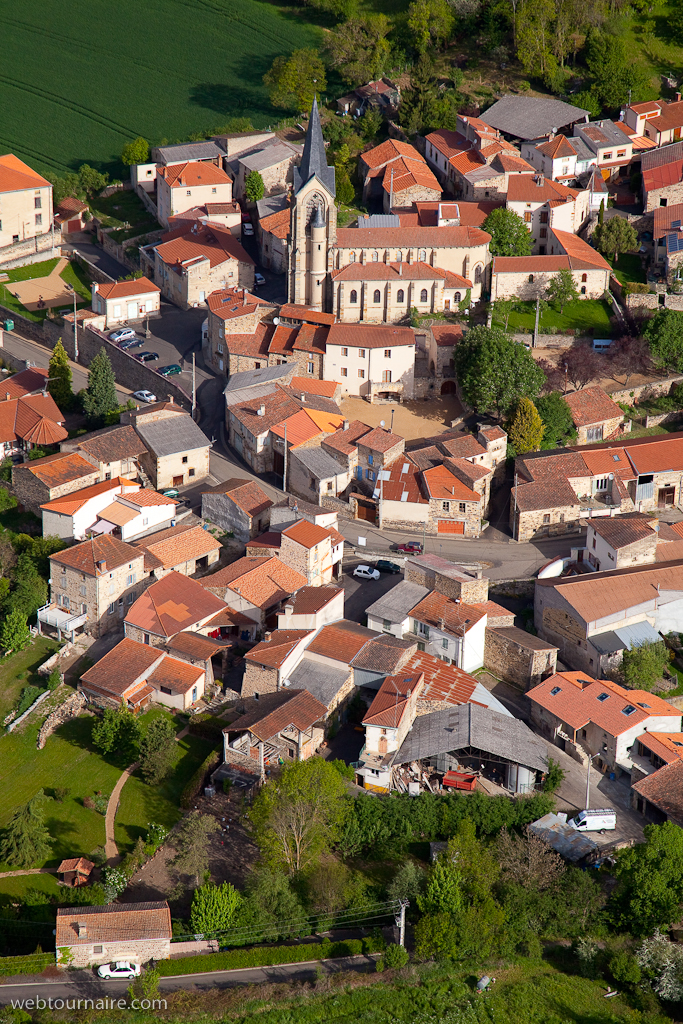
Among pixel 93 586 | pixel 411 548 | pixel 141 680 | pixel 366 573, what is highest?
pixel 93 586

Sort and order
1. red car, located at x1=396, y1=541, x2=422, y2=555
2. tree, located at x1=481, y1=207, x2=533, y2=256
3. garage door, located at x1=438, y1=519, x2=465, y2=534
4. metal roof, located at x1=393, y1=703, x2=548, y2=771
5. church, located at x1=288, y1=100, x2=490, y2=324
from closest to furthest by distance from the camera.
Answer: metal roof, located at x1=393, y1=703, x2=548, y2=771 < red car, located at x1=396, y1=541, x2=422, y2=555 < garage door, located at x1=438, y1=519, x2=465, y2=534 < church, located at x1=288, y1=100, x2=490, y2=324 < tree, located at x1=481, y1=207, x2=533, y2=256

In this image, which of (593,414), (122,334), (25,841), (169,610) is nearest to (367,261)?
(122,334)

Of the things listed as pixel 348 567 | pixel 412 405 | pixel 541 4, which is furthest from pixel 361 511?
pixel 541 4

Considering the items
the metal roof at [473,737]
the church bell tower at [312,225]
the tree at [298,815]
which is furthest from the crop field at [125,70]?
the tree at [298,815]

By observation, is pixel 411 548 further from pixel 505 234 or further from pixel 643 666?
pixel 505 234

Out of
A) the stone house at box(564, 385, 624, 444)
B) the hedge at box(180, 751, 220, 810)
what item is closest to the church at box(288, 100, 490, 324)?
the stone house at box(564, 385, 624, 444)

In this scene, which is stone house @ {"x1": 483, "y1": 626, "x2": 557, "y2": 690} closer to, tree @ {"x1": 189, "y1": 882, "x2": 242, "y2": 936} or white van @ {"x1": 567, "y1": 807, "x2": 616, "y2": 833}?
white van @ {"x1": 567, "y1": 807, "x2": 616, "y2": 833}

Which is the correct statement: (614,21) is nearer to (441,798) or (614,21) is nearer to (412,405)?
(412,405)
